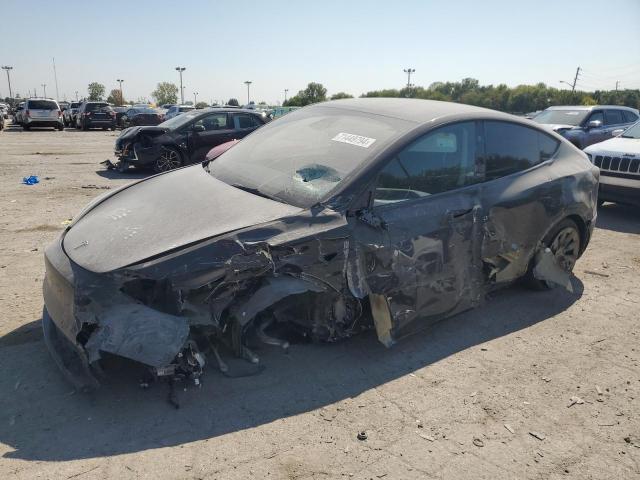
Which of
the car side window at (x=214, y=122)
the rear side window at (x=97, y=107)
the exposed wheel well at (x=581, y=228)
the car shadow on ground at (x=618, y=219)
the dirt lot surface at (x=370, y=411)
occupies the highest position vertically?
the car side window at (x=214, y=122)

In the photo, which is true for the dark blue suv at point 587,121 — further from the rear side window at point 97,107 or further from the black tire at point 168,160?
the rear side window at point 97,107

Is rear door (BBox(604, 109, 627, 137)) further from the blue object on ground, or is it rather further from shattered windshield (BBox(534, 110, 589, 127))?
the blue object on ground

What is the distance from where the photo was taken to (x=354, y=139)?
362cm

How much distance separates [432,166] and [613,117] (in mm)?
11278

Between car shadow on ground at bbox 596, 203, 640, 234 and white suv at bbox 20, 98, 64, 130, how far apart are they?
88.6 feet

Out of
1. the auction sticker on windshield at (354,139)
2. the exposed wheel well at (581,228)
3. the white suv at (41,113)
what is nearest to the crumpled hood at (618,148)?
the exposed wheel well at (581,228)

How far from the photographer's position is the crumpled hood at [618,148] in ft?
24.6

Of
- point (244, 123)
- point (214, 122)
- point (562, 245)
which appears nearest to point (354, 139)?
point (562, 245)

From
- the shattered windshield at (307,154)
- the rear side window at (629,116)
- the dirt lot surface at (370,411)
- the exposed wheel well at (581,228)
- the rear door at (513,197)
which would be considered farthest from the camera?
the rear side window at (629,116)

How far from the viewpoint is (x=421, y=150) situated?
11.6 ft

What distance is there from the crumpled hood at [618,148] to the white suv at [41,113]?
26.8 metres

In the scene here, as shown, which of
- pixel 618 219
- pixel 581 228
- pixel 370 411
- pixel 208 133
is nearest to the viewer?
pixel 370 411

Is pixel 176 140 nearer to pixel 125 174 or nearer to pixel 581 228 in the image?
pixel 125 174

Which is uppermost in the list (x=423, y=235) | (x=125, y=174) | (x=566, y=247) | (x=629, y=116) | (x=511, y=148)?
(x=629, y=116)
